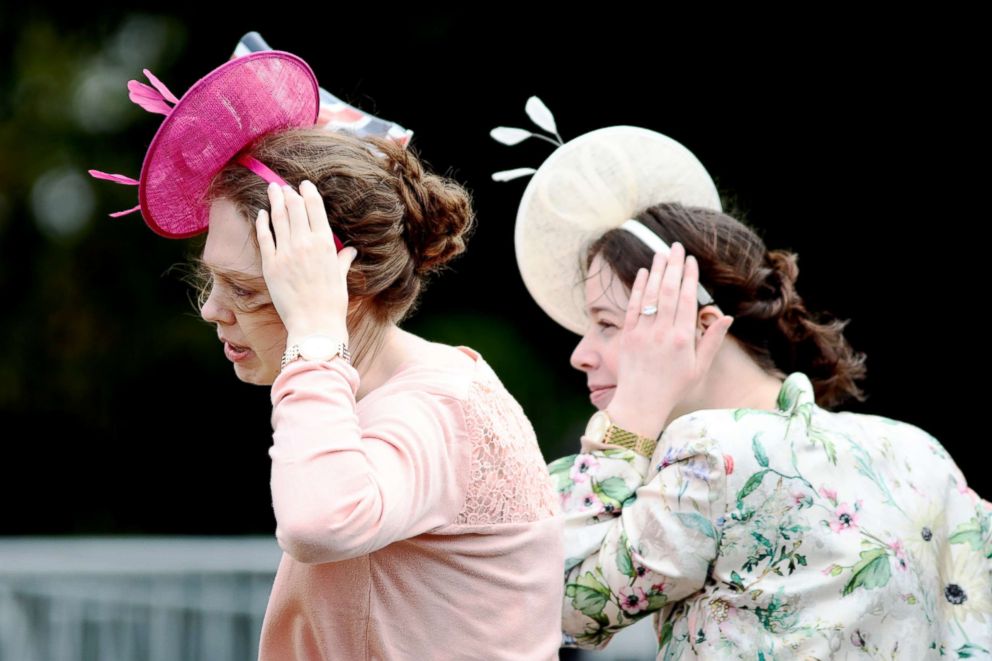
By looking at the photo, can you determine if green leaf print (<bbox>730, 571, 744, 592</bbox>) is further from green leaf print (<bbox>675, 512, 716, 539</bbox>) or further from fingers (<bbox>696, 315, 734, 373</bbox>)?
fingers (<bbox>696, 315, 734, 373</bbox>)

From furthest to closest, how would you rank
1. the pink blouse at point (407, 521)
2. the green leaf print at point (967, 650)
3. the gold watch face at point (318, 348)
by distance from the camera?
the green leaf print at point (967, 650), the gold watch face at point (318, 348), the pink blouse at point (407, 521)

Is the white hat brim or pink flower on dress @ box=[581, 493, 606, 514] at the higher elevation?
the white hat brim

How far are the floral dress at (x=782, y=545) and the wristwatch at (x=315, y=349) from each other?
0.70 metres

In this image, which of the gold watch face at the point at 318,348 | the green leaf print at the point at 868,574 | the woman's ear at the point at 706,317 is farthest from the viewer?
the woman's ear at the point at 706,317

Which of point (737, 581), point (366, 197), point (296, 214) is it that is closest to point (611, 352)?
point (737, 581)

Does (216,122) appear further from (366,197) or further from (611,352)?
(611,352)

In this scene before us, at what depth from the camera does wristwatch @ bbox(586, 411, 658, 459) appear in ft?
7.53

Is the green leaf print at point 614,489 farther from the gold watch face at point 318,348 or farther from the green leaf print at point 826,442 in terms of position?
the gold watch face at point 318,348

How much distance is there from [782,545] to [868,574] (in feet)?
0.46

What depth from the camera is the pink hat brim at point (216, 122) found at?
1838 millimetres

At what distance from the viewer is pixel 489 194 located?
6344mm

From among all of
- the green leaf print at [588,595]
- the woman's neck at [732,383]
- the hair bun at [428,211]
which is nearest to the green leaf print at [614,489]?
the green leaf print at [588,595]

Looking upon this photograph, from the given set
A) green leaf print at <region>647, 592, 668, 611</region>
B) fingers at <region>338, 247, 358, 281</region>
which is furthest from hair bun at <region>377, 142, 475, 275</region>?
green leaf print at <region>647, 592, 668, 611</region>

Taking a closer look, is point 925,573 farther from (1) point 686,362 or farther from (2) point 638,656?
(2) point 638,656
